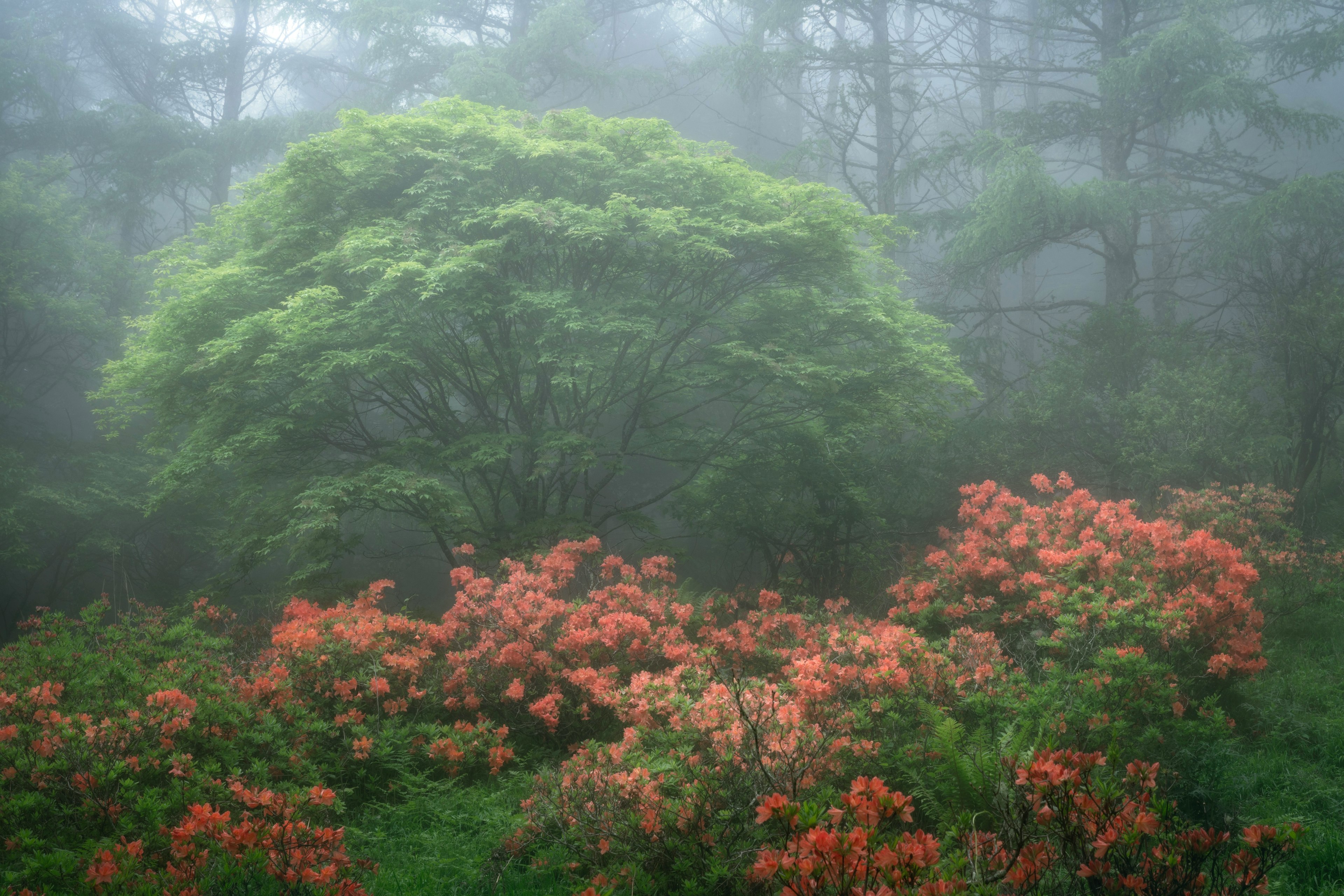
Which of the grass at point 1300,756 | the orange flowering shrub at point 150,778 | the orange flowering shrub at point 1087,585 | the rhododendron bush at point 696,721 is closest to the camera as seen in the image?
the rhododendron bush at point 696,721

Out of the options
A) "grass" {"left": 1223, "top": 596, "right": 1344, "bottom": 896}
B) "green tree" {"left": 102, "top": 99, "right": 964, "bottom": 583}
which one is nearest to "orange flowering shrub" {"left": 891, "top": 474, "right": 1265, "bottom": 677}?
"grass" {"left": 1223, "top": 596, "right": 1344, "bottom": 896}

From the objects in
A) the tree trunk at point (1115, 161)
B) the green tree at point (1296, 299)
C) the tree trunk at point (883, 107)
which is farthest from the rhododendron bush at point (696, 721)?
the tree trunk at point (883, 107)

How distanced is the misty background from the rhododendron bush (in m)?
1.88

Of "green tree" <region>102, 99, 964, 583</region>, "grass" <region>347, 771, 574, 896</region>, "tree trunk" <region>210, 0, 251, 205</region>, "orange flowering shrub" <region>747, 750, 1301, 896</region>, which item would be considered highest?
"tree trunk" <region>210, 0, 251, 205</region>

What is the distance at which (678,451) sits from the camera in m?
10.1

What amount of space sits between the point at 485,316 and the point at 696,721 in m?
Answer: 5.44

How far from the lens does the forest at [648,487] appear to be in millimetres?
3477

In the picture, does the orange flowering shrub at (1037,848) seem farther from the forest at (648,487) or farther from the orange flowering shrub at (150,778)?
the orange flowering shrub at (150,778)

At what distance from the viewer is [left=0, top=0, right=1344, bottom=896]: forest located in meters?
3.48

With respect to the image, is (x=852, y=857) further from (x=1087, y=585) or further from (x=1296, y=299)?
(x=1296, y=299)

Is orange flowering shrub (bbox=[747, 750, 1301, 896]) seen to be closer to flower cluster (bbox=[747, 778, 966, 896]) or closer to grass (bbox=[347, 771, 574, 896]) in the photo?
flower cluster (bbox=[747, 778, 966, 896])

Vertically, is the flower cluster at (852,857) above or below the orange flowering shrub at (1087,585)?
above

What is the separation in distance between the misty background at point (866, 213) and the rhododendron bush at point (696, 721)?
188 cm

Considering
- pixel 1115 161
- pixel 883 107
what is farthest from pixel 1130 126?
pixel 883 107
